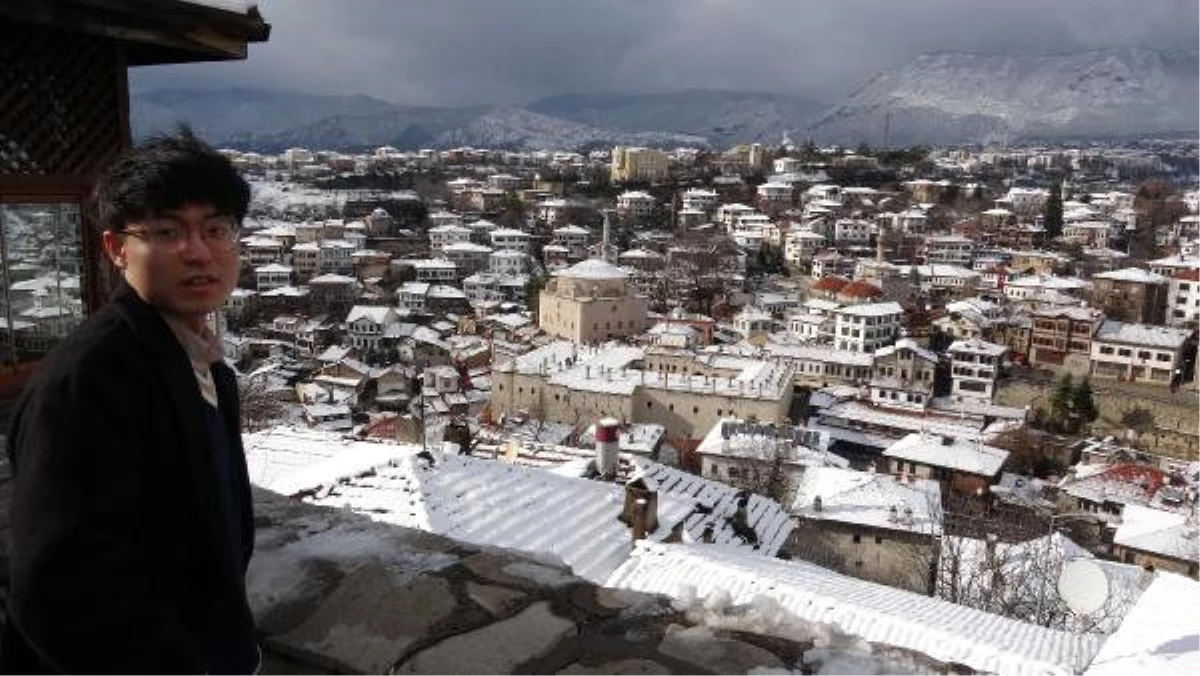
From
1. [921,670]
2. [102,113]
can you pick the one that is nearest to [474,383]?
[102,113]

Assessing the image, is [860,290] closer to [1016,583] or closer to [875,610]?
[1016,583]

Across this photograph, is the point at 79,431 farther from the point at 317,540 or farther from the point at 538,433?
the point at 538,433

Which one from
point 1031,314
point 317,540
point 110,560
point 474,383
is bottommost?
point 474,383

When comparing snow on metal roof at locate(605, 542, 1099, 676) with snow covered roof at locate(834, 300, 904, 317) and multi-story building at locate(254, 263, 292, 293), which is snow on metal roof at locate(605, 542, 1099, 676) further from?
multi-story building at locate(254, 263, 292, 293)

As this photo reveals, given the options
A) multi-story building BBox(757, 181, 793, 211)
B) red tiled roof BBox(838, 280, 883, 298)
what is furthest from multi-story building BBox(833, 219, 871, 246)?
red tiled roof BBox(838, 280, 883, 298)

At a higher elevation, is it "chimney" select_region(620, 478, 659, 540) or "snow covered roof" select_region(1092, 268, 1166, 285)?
"snow covered roof" select_region(1092, 268, 1166, 285)

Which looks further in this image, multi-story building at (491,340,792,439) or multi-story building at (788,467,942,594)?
multi-story building at (491,340,792,439)
